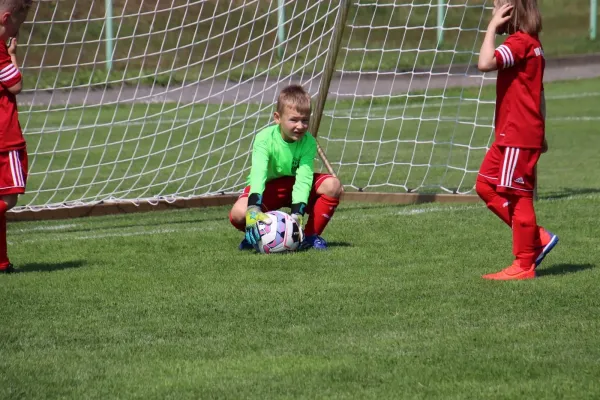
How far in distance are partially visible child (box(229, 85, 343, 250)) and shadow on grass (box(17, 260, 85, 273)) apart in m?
0.99

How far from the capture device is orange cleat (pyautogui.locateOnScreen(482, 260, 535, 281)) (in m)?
5.81

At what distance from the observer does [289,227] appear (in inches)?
264

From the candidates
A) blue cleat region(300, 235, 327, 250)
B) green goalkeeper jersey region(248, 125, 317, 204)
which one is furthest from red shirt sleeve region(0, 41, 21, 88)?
blue cleat region(300, 235, 327, 250)

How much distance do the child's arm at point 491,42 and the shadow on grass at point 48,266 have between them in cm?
256

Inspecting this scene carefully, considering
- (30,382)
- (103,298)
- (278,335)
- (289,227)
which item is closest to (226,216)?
(289,227)

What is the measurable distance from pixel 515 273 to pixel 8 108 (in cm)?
284

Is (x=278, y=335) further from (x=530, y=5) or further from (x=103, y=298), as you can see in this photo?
(x=530, y=5)

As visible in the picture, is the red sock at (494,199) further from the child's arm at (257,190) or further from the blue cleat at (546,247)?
the child's arm at (257,190)

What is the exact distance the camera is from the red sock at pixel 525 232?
19.1 feet

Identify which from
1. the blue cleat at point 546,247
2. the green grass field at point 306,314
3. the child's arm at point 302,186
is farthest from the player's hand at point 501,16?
the child's arm at point 302,186

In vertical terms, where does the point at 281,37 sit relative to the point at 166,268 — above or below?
above

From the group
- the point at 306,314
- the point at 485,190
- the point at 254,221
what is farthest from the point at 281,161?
the point at 306,314

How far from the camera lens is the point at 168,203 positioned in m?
9.18

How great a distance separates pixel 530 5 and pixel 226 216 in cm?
351
